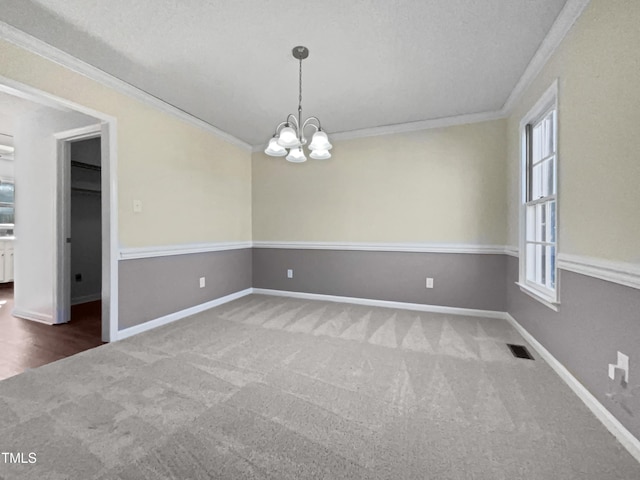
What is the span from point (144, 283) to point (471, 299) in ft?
12.1

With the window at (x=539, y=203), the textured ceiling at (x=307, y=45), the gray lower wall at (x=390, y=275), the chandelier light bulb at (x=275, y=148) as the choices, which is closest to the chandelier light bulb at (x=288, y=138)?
the chandelier light bulb at (x=275, y=148)

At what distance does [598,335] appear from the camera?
4.92 feet

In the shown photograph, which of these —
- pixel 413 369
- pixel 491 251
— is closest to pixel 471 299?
pixel 491 251

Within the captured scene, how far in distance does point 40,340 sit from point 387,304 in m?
3.69

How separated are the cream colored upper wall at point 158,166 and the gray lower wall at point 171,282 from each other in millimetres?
233

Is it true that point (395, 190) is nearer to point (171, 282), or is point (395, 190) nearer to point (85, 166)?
point (171, 282)

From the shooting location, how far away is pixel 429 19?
175 cm

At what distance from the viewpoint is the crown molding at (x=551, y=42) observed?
5.38 ft

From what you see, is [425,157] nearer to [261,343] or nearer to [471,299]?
[471,299]

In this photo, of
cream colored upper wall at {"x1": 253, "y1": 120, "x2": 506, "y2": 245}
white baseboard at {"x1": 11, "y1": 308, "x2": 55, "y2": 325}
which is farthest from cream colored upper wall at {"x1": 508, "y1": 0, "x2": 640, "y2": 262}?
white baseboard at {"x1": 11, "y1": 308, "x2": 55, "y2": 325}

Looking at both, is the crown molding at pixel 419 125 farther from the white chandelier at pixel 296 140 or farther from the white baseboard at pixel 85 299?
the white baseboard at pixel 85 299

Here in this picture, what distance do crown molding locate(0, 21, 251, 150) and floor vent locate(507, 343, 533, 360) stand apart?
4.09m

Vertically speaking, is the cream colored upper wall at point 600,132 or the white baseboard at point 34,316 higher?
the cream colored upper wall at point 600,132

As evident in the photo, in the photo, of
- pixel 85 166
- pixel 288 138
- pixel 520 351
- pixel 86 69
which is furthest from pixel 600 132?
pixel 85 166
